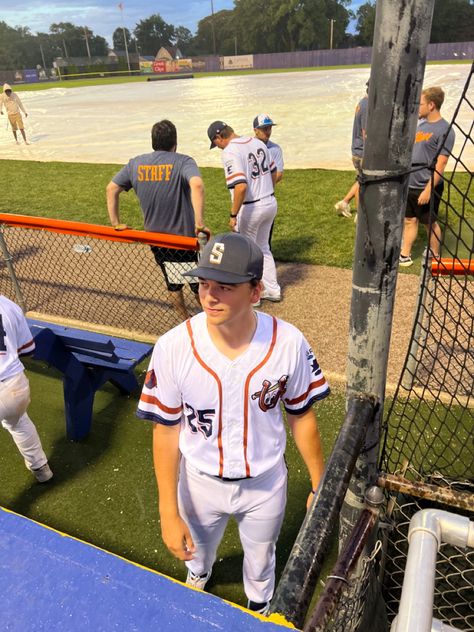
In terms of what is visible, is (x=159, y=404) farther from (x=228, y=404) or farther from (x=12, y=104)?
(x=12, y=104)

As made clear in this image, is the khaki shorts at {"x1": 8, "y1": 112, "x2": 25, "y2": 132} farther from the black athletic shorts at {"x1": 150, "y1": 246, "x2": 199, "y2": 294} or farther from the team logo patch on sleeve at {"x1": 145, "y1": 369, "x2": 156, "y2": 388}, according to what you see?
the team logo patch on sleeve at {"x1": 145, "y1": 369, "x2": 156, "y2": 388}

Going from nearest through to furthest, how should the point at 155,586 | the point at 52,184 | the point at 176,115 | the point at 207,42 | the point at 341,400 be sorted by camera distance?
the point at 155,586, the point at 341,400, the point at 52,184, the point at 176,115, the point at 207,42

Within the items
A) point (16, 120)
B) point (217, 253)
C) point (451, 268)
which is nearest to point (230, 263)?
point (217, 253)

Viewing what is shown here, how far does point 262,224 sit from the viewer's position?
5.81m

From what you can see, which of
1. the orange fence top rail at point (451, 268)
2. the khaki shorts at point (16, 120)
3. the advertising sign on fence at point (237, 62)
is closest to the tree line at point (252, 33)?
the advertising sign on fence at point (237, 62)

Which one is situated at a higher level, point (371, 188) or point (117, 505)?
point (371, 188)

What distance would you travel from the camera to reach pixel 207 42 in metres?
112

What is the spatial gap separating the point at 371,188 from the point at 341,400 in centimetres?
320

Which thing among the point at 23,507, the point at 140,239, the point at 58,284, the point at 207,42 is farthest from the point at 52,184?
the point at 207,42

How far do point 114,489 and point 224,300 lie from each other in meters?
2.46

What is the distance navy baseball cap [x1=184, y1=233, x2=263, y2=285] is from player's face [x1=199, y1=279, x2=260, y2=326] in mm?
39

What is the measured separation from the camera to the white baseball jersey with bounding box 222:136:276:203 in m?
5.23

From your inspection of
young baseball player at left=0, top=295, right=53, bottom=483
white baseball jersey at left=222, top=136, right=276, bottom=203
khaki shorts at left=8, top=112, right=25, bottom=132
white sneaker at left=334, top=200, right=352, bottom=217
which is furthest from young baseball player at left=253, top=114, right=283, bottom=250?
khaki shorts at left=8, top=112, right=25, bottom=132

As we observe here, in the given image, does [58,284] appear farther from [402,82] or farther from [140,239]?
[402,82]
